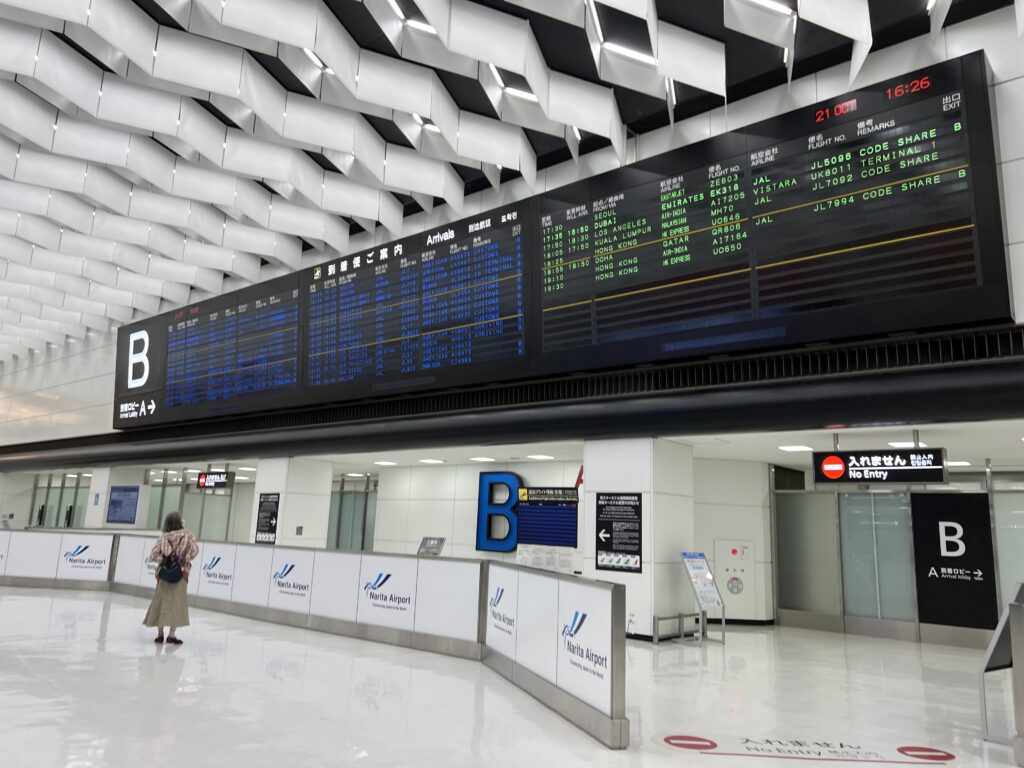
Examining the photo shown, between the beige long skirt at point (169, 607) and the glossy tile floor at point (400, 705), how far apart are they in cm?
28

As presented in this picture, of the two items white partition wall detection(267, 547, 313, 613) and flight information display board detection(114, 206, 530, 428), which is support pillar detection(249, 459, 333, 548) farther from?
white partition wall detection(267, 547, 313, 613)

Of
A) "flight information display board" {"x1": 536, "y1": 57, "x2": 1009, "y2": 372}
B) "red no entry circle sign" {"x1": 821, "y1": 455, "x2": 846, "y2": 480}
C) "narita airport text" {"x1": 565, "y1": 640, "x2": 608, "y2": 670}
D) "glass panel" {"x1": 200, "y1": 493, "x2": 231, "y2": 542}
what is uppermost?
"flight information display board" {"x1": 536, "y1": 57, "x2": 1009, "y2": 372}

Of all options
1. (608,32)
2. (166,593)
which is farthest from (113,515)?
(608,32)

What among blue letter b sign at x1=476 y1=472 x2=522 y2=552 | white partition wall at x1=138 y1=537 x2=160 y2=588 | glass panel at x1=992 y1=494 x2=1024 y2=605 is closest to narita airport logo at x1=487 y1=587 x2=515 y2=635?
blue letter b sign at x1=476 y1=472 x2=522 y2=552

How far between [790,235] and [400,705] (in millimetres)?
5474

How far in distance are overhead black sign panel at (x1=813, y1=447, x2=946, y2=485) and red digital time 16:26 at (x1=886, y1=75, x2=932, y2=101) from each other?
11.8ft

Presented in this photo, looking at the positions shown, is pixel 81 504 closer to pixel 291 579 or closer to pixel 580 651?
pixel 291 579

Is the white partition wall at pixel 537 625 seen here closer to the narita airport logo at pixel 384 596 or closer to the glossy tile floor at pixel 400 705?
the glossy tile floor at pixel 400 705

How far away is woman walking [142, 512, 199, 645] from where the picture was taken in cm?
792

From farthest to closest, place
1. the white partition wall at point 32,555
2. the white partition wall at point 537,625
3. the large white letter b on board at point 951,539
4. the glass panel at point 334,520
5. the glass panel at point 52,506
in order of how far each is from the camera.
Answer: the glass panel at point 52,506 < the glass panel at point 334,520 < the white partition wall at point 32,555 < the large white letter b on board at point 951,539 < the white partition wall at point 537,625

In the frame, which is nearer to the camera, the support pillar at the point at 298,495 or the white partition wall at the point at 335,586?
the white partition wall at the point at 335,586

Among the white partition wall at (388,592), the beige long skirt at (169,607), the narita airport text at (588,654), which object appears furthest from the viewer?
the white partition wall at (388,592)

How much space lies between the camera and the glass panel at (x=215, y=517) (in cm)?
2317

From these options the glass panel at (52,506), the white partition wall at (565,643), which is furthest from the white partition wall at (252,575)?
the glass panel at (52,506)
